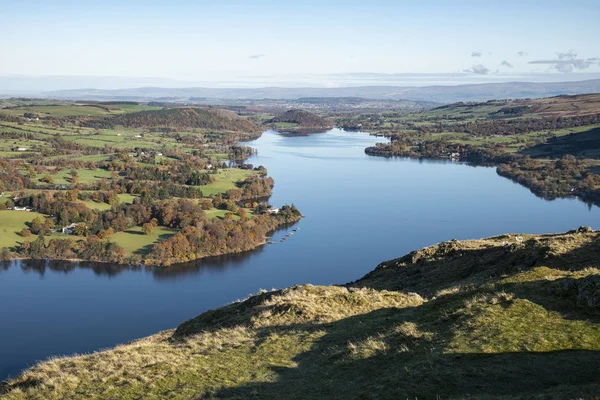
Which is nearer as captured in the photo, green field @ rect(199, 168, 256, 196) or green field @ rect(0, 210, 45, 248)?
green field @ rect(0, 210, 45, 248)

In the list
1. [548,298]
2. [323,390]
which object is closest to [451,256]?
[548,298]

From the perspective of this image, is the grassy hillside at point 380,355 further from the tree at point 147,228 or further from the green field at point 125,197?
the green field at point 125,197

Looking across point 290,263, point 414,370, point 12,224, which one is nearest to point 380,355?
point 414,370

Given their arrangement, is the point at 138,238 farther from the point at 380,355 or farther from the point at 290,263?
the point at 380,355

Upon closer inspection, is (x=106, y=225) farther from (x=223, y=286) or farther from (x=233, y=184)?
(x=233, y=184)

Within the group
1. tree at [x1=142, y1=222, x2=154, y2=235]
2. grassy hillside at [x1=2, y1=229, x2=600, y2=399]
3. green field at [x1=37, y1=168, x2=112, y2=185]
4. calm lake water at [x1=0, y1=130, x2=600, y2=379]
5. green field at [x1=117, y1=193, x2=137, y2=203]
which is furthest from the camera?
green field at [x1=37, y1=168, x2=112, y2=185]

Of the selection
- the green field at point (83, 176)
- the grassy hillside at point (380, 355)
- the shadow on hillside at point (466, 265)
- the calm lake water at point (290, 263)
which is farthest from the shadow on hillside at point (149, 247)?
the grassy hillside at point (380, 355)

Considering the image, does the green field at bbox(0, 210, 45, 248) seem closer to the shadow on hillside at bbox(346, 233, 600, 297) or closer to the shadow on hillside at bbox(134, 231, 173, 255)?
the shadow on hillside at bbox(134, 231, 173, 255)

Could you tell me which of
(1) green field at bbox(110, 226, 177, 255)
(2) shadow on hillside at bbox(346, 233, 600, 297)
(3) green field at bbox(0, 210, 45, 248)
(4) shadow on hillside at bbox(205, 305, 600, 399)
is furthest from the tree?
(4) shadow on hillside at bbox(205, 305, 600, 399)
